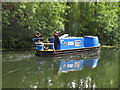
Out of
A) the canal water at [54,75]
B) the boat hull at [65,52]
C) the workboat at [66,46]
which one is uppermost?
the workboat at [66,46]

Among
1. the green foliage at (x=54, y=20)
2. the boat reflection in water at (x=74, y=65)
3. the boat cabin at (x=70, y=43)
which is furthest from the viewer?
the green foliage at (x=54, y=20)

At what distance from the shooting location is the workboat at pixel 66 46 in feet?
45.9

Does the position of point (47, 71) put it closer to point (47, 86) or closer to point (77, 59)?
point (47, 86)

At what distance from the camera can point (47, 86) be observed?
8133 mm

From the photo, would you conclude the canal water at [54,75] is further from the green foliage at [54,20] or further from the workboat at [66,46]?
the green foliage at [54,20]

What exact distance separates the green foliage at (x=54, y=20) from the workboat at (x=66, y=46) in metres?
3.88

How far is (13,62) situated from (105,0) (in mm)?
17220

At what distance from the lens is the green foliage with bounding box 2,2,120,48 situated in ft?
57.7

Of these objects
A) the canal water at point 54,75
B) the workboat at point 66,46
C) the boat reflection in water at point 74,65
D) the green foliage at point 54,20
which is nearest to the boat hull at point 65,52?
the workboat at point 66,46

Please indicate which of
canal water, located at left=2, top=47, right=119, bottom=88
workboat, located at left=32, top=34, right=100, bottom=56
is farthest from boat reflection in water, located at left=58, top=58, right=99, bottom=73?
workboat, located at left=32, top=34, right=100, bottom=56

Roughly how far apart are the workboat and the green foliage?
3.88 meters

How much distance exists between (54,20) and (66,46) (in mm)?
4897

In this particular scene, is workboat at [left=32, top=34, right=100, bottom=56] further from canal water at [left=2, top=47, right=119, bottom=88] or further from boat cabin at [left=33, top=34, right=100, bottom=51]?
canal water at [left=2, top=47, right=119, bottom=88]

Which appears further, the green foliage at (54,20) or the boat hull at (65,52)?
the green foliage at (54,20)
